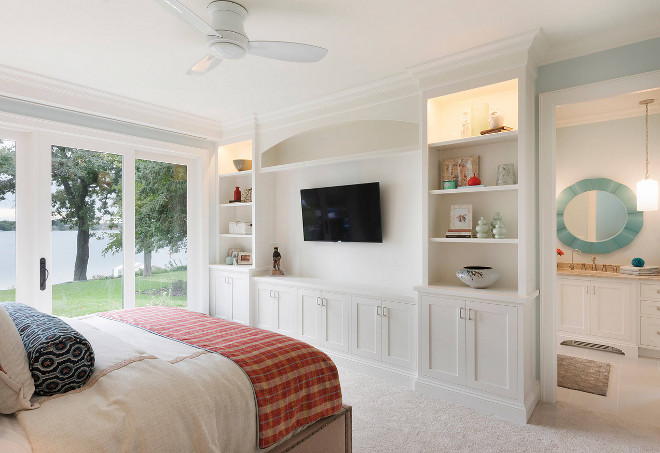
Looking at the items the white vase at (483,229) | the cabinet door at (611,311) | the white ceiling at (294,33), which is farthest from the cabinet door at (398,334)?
the cabinet door at (611,311)

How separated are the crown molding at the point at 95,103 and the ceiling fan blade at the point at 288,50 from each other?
214 centimetres

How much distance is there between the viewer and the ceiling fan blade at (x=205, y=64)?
94.0 inches

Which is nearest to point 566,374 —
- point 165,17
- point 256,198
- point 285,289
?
point 285,289

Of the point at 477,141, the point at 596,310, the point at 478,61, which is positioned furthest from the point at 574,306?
the point at 478,61

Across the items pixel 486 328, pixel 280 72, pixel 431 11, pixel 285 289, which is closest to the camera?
pixel 431 11

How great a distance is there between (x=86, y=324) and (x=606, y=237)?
505 cm

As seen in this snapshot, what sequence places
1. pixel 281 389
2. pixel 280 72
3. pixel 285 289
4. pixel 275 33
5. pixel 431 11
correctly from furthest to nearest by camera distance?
1. pixel 285 289
2. pixel 280 72
3. pixel 275 33
4. pixel 431 11
5. pixel 281 389

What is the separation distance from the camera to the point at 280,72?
3.20 metres

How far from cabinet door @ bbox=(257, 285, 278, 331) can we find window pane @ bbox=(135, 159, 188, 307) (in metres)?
1.00

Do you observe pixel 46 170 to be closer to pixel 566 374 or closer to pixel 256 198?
pixel 256 198

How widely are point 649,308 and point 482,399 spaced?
235cm

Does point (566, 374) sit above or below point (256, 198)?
below

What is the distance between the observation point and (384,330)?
11.1 ft

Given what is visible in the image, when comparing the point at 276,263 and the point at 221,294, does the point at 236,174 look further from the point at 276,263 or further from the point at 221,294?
the point at 221,294
